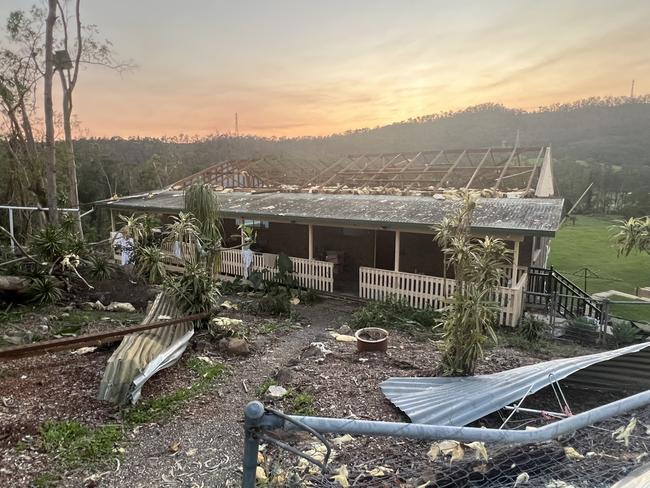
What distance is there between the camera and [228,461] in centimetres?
435

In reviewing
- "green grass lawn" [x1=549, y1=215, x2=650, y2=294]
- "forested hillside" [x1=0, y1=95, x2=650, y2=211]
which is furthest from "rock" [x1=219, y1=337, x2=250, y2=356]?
"forested hillside" [x1=0, y1=95, x2=650, y2=211]

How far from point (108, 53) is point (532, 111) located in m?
42.3

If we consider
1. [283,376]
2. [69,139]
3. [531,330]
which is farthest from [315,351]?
[69,139]

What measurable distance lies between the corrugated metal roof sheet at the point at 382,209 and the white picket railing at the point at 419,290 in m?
1.37

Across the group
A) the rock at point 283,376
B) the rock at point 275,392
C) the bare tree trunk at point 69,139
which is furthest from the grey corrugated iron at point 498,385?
the bare tree trunk at point 69,139

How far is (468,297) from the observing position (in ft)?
17.2

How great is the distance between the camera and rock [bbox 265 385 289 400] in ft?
18.2

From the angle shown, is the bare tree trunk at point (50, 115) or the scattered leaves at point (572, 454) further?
the bare tree trunk at point (50, 115)

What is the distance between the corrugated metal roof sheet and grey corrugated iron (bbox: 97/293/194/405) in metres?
5.48

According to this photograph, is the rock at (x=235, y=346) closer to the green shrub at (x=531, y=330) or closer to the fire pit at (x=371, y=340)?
the fire pit at (x=371, y=340)

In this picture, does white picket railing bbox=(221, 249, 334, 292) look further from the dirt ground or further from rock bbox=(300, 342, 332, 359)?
rock bbox=(300, 342, 332, 359)

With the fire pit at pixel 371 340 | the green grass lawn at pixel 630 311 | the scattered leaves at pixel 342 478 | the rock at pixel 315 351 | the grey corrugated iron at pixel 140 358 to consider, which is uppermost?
the scattered leaves at pixel 342 478

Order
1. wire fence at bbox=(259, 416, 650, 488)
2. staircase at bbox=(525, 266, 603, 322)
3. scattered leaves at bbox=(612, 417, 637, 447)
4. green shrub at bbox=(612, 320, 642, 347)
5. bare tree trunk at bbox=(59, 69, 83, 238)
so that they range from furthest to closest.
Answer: bare tree trunk at bbox=(59, 69, 83, 238) < staircase at bbox=(525, 266, 603, 322) < green shrub at bbox=(612, 320, 642, 347) < scattered leaves at bbox=(612, 417, 637, 447) < wire fence at bbox=(259, 416, 650, 488)

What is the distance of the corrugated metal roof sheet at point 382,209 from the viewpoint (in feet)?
30.5
